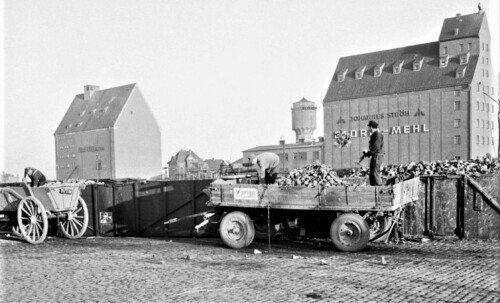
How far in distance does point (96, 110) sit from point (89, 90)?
5.43 metres

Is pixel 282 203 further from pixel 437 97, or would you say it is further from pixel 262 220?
pixel 437 97

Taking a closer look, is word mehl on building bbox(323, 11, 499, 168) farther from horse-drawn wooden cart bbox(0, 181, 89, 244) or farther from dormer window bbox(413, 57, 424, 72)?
horse-drawn wooden cart bbox(0, 181, 89, 244)

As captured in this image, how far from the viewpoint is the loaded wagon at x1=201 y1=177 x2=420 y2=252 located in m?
10.4

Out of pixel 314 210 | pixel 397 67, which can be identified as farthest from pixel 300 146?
pixel 314 210

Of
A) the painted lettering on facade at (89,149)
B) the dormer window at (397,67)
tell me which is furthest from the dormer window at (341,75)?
the painted lettering on facade at (89,149)

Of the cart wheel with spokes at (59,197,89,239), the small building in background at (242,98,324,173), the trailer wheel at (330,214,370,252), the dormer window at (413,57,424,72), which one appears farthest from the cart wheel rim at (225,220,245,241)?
the dormer window at (413,57,424,72)

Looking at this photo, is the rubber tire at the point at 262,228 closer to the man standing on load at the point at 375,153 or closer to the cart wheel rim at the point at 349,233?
the cart wheel rim at the point at 349,233

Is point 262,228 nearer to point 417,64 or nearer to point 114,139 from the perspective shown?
point 114,139

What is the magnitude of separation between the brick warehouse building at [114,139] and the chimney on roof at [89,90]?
1.15 meters

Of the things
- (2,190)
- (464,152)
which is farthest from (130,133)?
(2,190)

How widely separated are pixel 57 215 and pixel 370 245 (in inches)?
329

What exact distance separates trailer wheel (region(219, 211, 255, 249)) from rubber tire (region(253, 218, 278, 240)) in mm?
413

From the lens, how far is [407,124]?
6425 cm

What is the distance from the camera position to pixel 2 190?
45.8 ft
